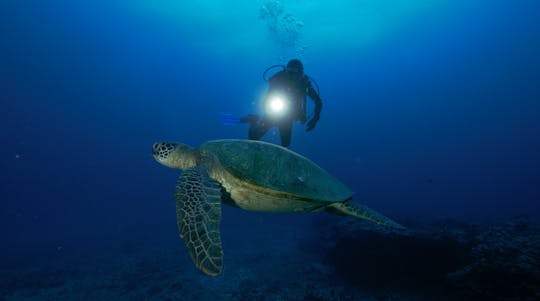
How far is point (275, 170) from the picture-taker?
284cm

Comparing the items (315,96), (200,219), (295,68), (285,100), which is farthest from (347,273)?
(200,219)

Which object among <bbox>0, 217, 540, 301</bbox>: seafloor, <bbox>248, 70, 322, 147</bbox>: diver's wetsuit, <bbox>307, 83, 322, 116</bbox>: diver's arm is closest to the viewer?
<bbox>0, 217, 540, 301</bbox>: seafloor

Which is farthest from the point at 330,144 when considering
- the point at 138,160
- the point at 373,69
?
the point at 138,160

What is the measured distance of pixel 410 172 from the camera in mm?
82125

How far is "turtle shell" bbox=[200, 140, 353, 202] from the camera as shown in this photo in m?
2.67

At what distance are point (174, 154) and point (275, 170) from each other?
1.77 m

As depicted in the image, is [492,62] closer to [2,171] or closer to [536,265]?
[536,265]

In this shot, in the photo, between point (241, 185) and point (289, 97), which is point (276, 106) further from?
point (241, 185)

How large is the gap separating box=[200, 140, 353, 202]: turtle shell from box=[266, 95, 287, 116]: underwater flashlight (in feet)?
9.40

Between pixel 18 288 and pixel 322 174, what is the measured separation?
43.3 ft

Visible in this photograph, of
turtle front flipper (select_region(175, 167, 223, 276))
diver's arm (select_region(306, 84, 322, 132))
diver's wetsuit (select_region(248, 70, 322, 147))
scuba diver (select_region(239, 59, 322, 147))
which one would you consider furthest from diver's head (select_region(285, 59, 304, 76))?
turtle front flipper (select_region(175, 167, 223, 276))

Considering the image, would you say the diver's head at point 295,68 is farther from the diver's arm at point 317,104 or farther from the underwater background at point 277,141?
the underwater background at point 277,141

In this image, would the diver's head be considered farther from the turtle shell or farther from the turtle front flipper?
the turtle front flipper

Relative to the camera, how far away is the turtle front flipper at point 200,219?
5.88 ft
